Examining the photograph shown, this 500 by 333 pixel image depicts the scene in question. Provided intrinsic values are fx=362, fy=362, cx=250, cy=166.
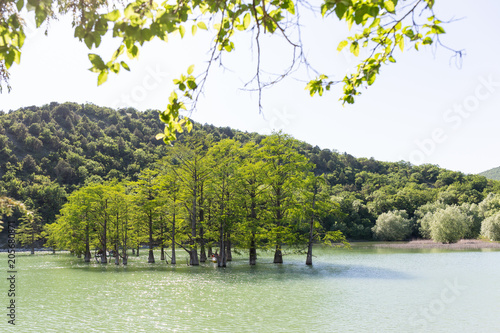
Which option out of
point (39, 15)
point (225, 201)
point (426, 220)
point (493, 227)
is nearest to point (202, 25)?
point (39, 15)

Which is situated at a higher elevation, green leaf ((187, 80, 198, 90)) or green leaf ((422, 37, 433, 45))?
green leaf ((422, 37, 433, 45))

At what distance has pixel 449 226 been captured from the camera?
52.4 meters

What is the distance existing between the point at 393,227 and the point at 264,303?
5841 centimetres

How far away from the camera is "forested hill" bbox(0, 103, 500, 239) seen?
259 ft

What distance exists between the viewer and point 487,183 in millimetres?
92750

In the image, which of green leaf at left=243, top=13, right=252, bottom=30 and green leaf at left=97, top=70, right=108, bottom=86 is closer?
green leaf at left=97, top=70, right=108, bottom=86

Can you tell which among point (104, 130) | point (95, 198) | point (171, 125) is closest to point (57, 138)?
point (104, 130)

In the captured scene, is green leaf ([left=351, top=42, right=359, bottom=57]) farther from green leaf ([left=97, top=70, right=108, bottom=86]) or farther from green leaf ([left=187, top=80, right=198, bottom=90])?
green leaf ([left=97, top=70, right=108, bottom=86])

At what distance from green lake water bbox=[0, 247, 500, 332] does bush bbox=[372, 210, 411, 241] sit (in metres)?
44.7

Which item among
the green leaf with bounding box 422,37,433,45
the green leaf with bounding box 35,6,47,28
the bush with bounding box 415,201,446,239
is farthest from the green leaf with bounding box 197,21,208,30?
the bush with bounding box 415,201,446,239

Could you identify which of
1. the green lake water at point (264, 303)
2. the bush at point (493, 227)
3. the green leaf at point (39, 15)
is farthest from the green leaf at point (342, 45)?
the bush at point (493, 227)

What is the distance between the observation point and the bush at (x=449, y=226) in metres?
52.0

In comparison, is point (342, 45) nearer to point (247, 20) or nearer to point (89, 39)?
point (247, 20)

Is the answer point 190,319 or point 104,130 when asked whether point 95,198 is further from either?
point 104,130
